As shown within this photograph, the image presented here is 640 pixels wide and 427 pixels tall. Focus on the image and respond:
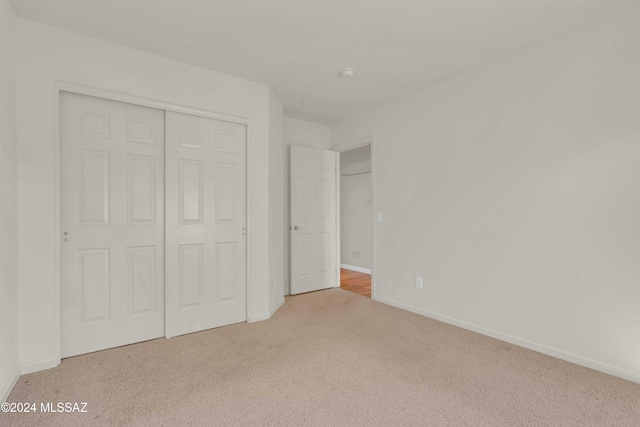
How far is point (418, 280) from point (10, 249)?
352 cm

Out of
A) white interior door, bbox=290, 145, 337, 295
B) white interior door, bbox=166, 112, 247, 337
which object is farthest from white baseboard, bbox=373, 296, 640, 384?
white interior door, bbox=166, 112, 247, 337

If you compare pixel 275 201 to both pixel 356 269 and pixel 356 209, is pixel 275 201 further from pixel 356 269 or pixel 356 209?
pixel 356 269

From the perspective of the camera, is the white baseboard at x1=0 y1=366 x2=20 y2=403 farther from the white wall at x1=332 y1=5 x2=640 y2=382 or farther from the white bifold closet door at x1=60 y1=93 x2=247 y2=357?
the white wall at x1=332 y1=5 x2=640 y2=382

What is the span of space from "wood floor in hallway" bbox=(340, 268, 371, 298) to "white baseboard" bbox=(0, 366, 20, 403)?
11.5 feet

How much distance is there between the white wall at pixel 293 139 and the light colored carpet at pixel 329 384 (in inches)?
58.6

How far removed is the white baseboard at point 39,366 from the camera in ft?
7.00

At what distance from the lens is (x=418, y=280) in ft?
11.3

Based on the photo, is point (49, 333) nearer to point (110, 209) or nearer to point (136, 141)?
point (110, 209)

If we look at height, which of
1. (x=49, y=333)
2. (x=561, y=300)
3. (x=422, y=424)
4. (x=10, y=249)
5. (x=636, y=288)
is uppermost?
(x=10, y=249)

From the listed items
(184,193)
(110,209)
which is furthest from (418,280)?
(110,209)

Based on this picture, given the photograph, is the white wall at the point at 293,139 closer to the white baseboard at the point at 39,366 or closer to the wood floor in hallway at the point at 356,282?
the wood floor in hallway at the point at 356,282

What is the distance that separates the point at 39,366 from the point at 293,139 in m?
3.51

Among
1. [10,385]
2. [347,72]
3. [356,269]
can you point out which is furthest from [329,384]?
[356,269]

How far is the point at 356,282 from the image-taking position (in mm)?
5133
